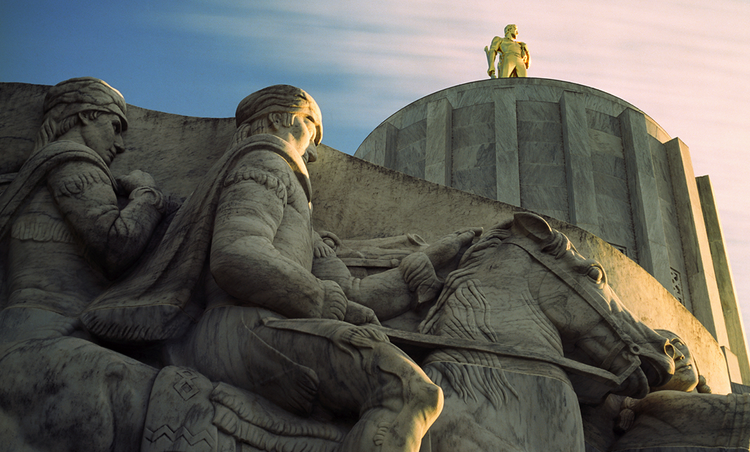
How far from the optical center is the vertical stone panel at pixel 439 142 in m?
12.2

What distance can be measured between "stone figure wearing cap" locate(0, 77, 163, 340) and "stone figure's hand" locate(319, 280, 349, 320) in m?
1.37

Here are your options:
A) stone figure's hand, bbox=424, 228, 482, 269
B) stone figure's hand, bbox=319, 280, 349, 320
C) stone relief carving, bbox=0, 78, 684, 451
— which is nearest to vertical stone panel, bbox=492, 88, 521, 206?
stone figure's hand, bbox=424, 228, 482, 269

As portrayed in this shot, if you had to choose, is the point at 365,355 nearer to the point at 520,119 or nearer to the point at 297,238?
the point at 297,238

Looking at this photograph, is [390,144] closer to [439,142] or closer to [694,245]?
[439,142]

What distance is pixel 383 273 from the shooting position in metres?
4.62

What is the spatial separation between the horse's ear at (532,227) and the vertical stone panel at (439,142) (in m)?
7.34

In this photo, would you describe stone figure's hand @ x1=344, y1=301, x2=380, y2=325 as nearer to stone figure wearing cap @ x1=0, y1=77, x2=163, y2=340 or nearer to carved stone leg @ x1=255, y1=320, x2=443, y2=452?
carved stone leg @ x1=255, y1=320, x2=443, y2=452

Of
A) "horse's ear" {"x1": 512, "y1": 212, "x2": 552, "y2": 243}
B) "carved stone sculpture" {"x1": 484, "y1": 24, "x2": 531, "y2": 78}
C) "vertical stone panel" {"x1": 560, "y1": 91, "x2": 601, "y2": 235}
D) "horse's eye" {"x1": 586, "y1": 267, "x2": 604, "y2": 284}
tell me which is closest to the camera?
"horse's eye" {"x1": 586, "y1": 267, "x2": 604, "y2": 284}

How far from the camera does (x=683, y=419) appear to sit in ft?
13.9

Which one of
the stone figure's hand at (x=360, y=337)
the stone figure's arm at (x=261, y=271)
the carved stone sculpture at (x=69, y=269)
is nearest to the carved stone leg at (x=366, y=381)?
the stone figure's hand at (x=360, y=337)

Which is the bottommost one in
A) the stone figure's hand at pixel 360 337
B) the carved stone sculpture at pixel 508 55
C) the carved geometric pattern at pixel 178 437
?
the carved geometric pattern at pixel 178 437

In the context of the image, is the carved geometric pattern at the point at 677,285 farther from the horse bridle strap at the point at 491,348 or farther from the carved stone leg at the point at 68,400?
the carved stone leg at the point at 68,400

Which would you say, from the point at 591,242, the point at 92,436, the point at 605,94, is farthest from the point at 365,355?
the point at 605,94

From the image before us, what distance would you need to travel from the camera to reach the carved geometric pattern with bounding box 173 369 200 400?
3.24 meters
